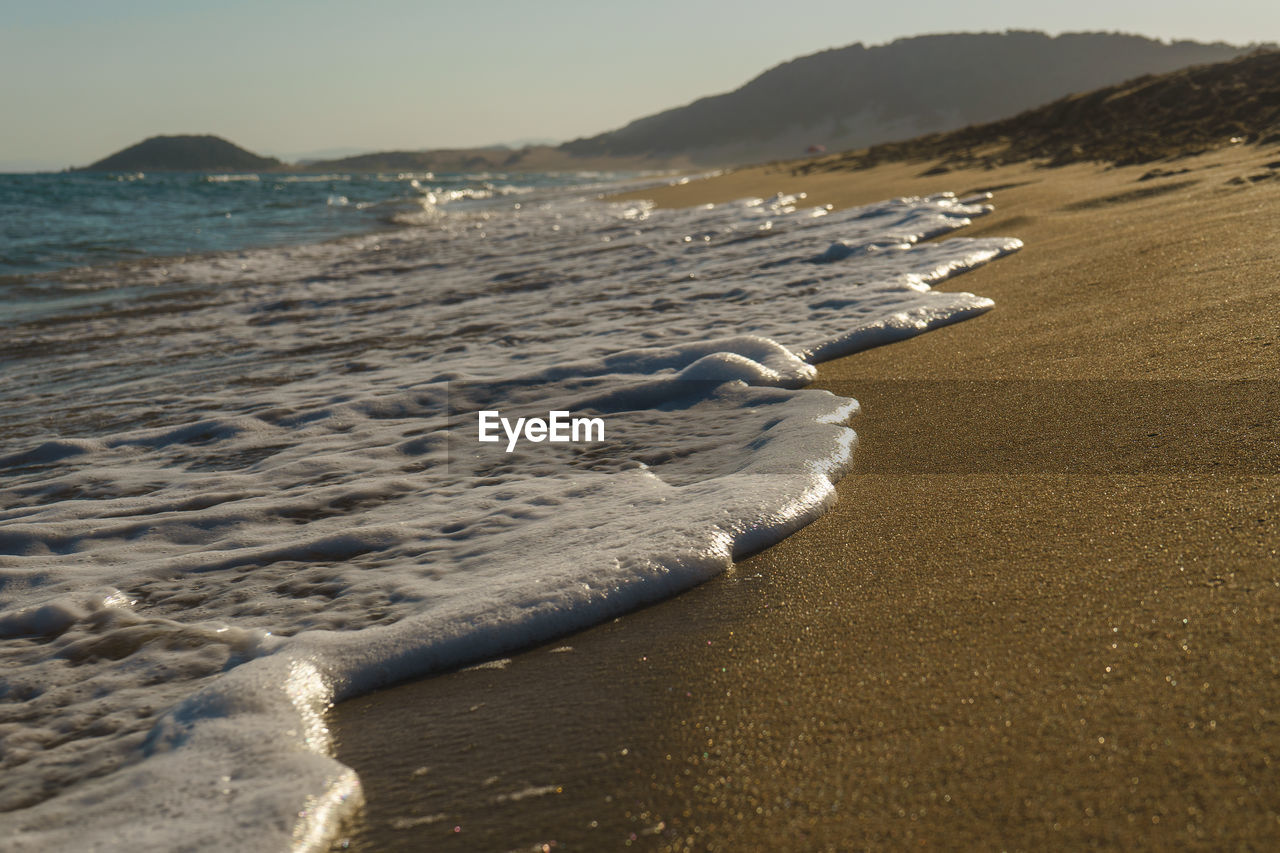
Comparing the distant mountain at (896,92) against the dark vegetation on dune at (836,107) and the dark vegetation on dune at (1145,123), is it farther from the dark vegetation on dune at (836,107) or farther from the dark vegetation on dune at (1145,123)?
the dark vegetation on dune at (1145,123)

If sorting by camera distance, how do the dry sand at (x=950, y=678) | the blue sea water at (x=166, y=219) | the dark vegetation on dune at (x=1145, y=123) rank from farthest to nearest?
the blue sea water at (x=166, y=219) → the dark vegetation on dune at (x=1145, y=123) → the dry sand at (x=950, y=678)

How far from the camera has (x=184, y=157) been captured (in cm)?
9175

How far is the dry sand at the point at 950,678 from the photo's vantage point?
48.2 inches

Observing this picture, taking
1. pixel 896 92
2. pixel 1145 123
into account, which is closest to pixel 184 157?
pixel 896 92

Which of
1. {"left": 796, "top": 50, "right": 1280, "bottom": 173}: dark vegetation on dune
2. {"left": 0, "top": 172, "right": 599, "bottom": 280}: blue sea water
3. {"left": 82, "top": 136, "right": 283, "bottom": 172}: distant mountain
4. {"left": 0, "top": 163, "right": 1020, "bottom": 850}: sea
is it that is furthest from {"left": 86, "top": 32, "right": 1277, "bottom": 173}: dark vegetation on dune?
{"left": 0, "top": 163, "right": 1020, "bottom": 850}: sea

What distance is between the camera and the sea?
1.68m

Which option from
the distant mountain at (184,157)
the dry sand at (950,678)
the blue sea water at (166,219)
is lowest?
the dry sand at (950,678)

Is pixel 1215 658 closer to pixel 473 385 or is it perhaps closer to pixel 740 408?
pixel 740 408

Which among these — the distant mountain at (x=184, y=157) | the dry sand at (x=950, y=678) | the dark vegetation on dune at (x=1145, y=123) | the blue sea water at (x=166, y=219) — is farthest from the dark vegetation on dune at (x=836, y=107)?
the dry sand at (x=950, y=678)

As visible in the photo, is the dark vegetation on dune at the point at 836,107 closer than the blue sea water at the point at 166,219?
No

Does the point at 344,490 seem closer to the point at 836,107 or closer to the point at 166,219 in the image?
the point at 166,219

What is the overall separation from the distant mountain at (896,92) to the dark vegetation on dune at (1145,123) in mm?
70901

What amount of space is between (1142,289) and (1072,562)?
8.20ft

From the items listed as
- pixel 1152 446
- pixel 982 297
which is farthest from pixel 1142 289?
pixel 1152 446
